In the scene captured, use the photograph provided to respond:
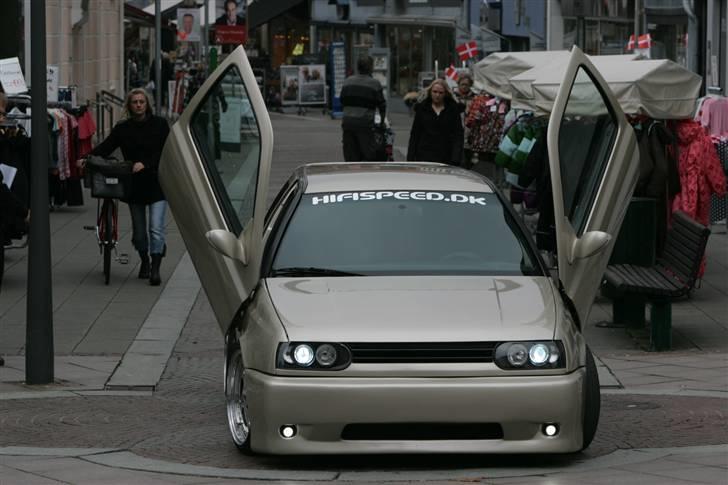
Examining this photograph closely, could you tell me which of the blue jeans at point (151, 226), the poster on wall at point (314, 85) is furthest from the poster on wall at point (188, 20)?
the blue jeans at point (151, 226)

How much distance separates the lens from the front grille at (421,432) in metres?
7.58

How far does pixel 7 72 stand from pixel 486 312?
12.2m

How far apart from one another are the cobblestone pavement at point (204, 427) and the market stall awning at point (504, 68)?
12305 mm

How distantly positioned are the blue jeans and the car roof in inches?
212

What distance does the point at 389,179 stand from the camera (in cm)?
930

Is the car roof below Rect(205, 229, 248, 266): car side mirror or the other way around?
the other way around

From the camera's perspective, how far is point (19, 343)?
39.3ft

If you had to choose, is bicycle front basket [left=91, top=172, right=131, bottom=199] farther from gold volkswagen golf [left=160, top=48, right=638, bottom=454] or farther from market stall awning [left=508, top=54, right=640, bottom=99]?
gold volkswagen golf [left=160, top=48, right=638, bottom=454]

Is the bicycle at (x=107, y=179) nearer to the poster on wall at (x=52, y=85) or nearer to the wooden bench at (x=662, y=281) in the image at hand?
the wooden bench at (x=662, y=281)

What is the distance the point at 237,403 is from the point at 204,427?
91cm

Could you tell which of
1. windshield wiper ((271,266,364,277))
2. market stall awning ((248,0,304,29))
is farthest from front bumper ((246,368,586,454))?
market stall awning ((248,0,304,29))

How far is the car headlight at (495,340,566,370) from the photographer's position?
7617 millimetres

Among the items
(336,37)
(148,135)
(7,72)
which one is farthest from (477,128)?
(336,37)

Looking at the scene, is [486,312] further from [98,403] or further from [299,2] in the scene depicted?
[299,2]
